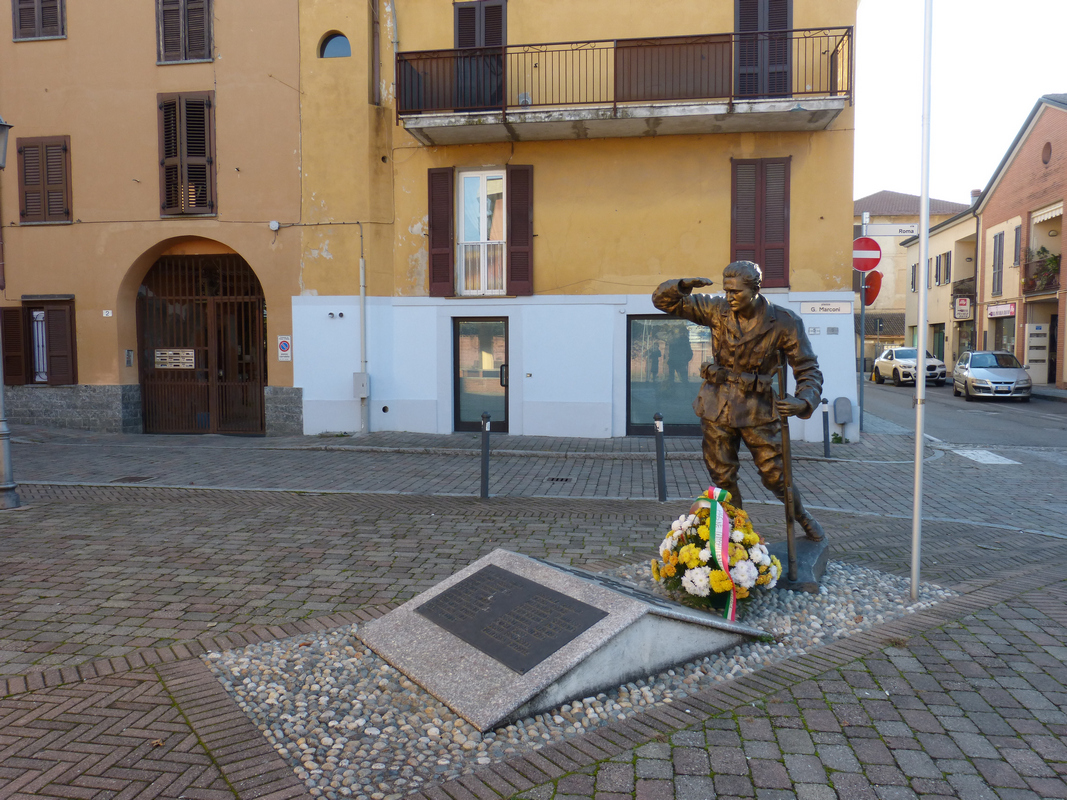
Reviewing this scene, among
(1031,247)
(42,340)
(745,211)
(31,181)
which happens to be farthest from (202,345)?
(1031,247)

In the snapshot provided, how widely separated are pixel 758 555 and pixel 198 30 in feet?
51.7

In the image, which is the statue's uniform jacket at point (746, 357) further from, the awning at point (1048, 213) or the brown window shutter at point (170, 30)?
the awning at point (1048, 213)

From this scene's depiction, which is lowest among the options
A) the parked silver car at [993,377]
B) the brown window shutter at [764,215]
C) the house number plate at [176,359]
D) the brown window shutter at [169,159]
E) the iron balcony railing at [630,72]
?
the parked silver car at [993,377]

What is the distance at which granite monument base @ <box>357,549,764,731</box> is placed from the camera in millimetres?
3637

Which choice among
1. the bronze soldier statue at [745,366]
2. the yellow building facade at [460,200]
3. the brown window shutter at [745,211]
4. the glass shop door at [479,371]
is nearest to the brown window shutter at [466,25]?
the yellow building facade at [460,200]

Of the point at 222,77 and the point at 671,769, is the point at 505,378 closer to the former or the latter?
the point at 222,77

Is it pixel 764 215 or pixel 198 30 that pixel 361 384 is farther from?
pixel 764 215

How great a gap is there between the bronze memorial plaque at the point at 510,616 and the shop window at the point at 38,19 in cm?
1684

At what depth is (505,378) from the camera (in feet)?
50.7

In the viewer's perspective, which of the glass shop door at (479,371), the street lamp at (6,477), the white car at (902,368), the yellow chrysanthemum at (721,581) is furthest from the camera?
the white car at (902,368)

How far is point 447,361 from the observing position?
15547 millimetres

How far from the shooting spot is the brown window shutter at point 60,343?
1603 cm

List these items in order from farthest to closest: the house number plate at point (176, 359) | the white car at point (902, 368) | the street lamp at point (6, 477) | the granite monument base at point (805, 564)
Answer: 1. the white car at point (902, 368)
2. the house number plate at point (176, 359)
3. the street lamp at point (6, 477)
4. the granite monument base at point (805, 564)

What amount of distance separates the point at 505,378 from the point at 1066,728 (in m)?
12.5
